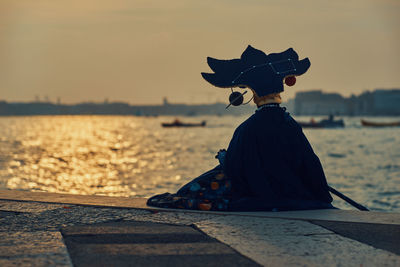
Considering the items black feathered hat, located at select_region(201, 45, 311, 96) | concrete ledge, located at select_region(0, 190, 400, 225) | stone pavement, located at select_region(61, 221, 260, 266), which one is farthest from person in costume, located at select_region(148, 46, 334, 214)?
stone pavement, located at select_region(61, 221, 260, 266)

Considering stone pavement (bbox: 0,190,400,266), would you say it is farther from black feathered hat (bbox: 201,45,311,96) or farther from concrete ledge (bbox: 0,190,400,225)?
black feathered hat (bbox: 201,45,311,96)

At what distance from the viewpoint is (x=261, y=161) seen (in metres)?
6.06

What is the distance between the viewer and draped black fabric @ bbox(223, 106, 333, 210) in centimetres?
599

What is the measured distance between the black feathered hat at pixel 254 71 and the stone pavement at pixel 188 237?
1248 millimetres

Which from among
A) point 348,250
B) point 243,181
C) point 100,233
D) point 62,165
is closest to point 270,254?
point 348,250

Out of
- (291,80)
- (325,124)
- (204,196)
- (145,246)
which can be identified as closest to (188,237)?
(145,246)

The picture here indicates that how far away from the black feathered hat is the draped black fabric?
25cm

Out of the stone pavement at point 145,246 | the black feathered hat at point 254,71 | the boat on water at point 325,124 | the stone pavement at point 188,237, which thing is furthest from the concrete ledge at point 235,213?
the boat on water at point 325,124

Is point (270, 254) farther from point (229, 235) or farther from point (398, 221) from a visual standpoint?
point (398, 221)

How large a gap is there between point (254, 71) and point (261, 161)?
86 centimetres

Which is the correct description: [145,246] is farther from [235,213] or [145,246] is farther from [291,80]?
[291,80]

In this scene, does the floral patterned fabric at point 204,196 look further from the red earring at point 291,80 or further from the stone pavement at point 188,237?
the red earring at point 291,80

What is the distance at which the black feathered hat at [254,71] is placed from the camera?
618cm

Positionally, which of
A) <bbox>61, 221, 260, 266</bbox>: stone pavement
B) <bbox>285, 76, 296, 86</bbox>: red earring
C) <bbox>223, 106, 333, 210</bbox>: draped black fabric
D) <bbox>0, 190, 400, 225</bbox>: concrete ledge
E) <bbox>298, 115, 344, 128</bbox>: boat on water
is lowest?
<bbox>61, 221, 260, 266</bbox>: stone pavement
